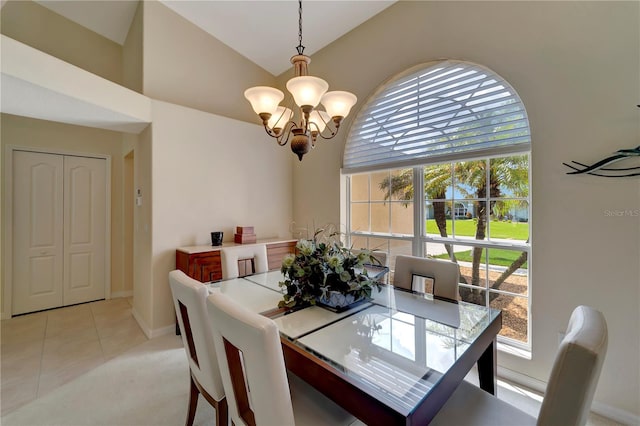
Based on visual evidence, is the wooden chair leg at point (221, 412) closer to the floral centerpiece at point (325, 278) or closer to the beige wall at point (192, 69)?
the floral centerpiece at point (325, 278)

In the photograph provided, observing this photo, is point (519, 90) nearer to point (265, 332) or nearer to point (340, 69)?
point (340, 69)

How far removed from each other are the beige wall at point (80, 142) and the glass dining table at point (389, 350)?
11.3ft

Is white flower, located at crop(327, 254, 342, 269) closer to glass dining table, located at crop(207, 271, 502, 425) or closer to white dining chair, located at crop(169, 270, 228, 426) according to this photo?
glass dining table, located at crop(207, 271, 502, 425)

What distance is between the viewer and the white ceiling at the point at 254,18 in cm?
300

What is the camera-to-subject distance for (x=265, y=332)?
0.87 meters

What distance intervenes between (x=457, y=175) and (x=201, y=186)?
2842 millimetres

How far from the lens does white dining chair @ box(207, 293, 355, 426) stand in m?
0.90

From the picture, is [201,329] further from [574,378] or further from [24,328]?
[24,328]

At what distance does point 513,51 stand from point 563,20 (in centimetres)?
31

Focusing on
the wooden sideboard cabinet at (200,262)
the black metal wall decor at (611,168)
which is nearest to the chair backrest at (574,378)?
the black metal wall decor at (611,168)

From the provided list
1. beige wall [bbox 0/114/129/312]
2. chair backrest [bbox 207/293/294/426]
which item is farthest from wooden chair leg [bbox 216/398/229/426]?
beige wall [bbox 0/114/129/312]

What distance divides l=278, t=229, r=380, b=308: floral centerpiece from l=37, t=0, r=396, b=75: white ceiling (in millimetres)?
2826

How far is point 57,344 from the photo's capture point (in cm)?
272

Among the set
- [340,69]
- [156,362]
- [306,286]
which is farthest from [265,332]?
[340,69]
